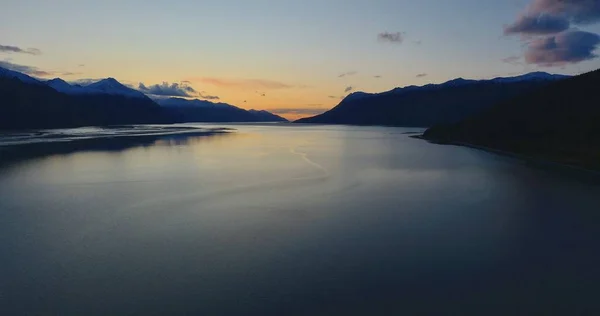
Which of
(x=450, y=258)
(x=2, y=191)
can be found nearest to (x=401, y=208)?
(x=450, y=258)

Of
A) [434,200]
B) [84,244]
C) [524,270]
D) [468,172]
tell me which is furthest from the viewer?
[468,172]

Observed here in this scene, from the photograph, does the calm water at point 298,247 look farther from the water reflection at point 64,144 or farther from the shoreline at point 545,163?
the water reflection at point 64,144

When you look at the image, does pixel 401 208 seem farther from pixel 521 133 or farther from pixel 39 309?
pixel 521 133

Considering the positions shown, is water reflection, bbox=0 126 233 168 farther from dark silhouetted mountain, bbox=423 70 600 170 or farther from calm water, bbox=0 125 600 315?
dark silhouetted mountain, bbox=423 70 600 170

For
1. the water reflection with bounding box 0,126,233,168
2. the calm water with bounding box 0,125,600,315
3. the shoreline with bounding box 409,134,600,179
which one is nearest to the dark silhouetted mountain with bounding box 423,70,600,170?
the shoreline with bounding box 409,134,600,179

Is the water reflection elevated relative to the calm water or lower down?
lower down

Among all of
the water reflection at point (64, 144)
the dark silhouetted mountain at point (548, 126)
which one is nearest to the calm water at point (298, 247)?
the dark silhouetted mountain at point (548, 126)
